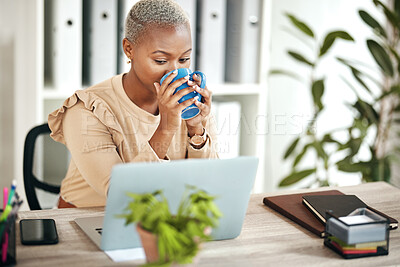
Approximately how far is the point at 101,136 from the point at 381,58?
1.27 meters

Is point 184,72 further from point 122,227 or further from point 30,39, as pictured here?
point 30,39

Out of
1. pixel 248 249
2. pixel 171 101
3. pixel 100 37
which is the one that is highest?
pixel 100 37

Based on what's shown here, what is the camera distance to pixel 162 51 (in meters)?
1.54

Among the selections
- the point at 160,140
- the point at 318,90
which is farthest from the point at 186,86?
the point at 318,90

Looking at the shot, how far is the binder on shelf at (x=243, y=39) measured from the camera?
2371 millimetres

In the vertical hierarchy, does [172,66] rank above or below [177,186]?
above

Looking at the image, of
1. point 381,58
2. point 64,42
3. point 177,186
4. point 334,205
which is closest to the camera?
point 177,186

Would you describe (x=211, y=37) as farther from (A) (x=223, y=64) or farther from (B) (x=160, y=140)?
(B) (x=160, y=140)

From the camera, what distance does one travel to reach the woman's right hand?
58.5 inches

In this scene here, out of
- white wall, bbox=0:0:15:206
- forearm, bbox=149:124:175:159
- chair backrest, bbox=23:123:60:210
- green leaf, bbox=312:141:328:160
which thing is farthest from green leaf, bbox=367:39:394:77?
white wall, bbox=0:0:15:206

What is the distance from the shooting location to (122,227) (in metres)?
1.16

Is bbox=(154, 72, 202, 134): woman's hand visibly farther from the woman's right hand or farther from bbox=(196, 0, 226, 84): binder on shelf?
bbox=(196, 0, 226, 84): binder on shelf

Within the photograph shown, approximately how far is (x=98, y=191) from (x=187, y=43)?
47cm

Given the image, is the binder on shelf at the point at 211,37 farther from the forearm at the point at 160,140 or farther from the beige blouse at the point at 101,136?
the forearm at the point at 160,140
